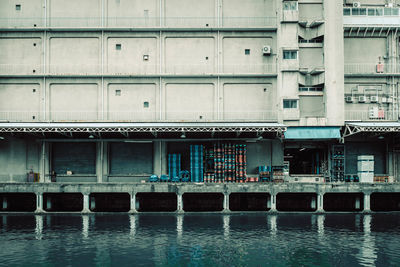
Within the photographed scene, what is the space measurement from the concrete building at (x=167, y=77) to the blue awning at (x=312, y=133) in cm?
184

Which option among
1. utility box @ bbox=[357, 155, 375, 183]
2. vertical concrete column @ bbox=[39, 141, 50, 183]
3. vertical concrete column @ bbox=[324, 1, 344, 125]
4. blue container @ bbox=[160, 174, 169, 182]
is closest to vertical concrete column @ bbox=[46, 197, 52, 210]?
vertical concrete column @ bbox=[39, 141, 50, 183]

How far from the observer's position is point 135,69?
5009 centimetres

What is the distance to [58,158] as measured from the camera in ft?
164

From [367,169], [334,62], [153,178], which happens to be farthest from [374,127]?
[153,178]

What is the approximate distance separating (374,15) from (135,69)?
24602 mm

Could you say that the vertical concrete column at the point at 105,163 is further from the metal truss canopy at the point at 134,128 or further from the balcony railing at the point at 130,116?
the metal truss canopy at the point at 134,128

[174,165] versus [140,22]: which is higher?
[140,22]

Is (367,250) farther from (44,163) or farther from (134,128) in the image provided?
(44,163)

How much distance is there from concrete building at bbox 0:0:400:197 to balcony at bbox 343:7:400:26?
100 mm

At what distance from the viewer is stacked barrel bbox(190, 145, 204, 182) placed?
47.5 metres

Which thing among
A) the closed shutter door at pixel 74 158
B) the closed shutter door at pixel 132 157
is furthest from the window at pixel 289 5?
the closed shutter door at pixel 74 158

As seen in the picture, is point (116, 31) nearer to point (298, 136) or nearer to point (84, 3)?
point (84, 3)

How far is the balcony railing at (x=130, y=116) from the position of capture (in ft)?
163

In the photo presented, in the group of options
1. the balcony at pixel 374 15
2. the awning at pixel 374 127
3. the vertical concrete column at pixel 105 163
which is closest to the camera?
the awning at pixel 374 127
